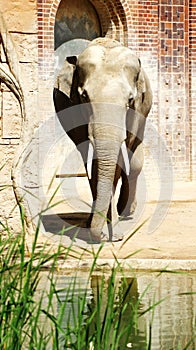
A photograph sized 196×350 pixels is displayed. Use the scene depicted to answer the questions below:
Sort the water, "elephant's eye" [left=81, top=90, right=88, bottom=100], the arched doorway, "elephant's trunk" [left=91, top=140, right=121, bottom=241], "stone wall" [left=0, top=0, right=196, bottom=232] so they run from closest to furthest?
the water < "elephant's trunk" [left=91, top=140, right=121, bottom=241] < "elephant's eye" [left=81, top=90, right=88, bottom=100] < "stone wall" [left=0, top=0, right=196, bottom=232] < the arched doorway

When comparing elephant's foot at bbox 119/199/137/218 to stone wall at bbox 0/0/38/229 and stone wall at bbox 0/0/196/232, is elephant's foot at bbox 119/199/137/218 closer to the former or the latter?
stone wall at bbox 0/0/38/229

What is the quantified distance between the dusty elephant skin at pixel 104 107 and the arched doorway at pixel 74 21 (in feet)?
18.7

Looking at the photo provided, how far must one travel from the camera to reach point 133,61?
358 inches

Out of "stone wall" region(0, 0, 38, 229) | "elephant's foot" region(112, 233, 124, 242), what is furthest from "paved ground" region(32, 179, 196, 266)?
"stone wall" region(0, 0, 38, 229)

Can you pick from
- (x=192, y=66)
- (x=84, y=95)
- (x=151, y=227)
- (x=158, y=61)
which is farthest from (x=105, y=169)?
(x=192, y=66)

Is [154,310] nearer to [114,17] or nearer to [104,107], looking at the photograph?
[104,107]

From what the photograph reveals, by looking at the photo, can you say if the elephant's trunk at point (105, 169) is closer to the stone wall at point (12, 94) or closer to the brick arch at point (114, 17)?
the stone wall at point (12, 94)

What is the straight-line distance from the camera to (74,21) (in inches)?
608

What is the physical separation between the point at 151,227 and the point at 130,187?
3.15 ft

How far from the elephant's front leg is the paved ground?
120mm

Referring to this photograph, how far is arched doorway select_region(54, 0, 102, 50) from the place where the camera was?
50.2ft

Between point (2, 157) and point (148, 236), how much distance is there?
1.55m

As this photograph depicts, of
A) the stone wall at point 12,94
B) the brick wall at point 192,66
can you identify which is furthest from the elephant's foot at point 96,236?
the brick wall at point 192,66

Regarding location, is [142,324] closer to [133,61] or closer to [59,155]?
[133,61]
